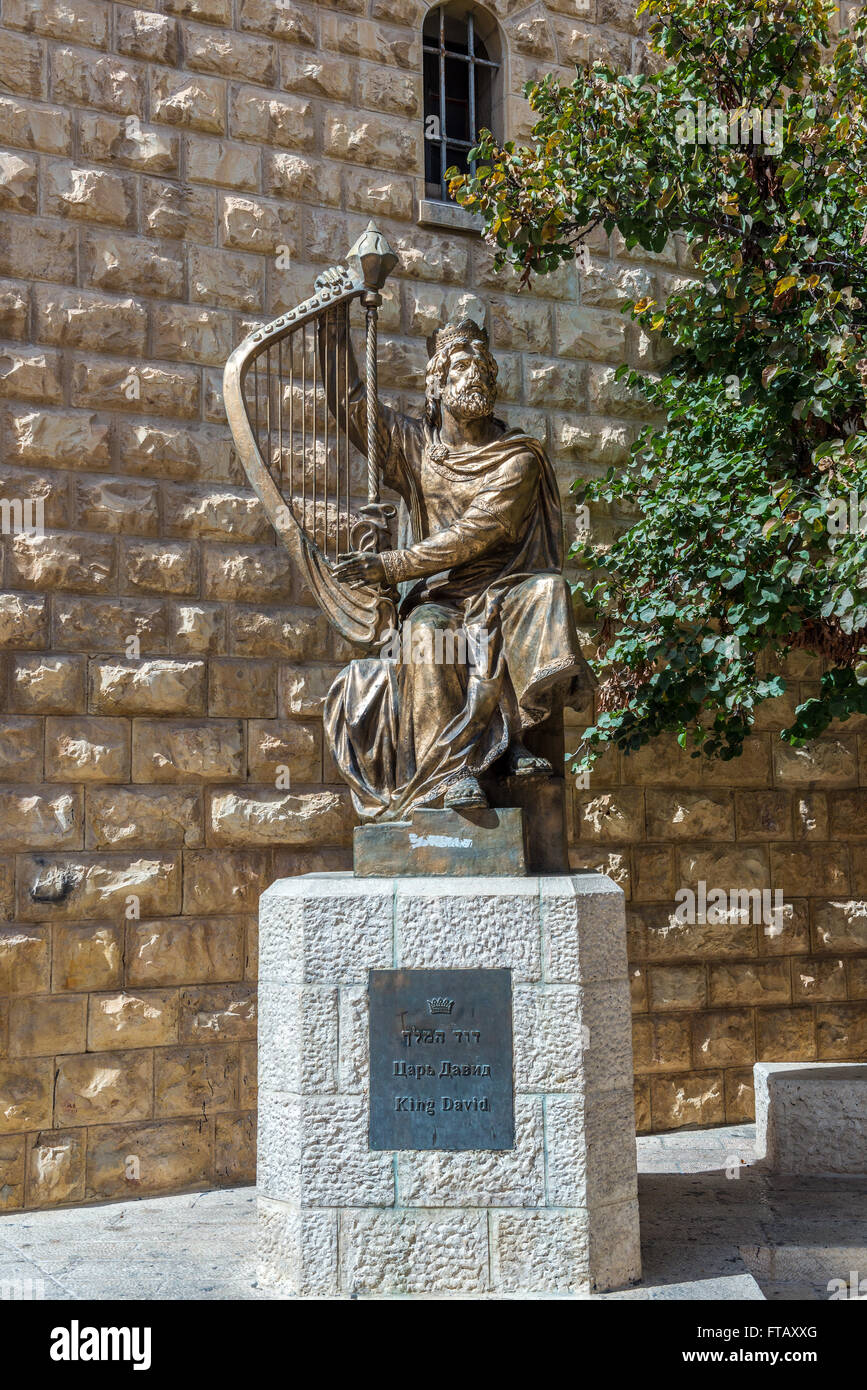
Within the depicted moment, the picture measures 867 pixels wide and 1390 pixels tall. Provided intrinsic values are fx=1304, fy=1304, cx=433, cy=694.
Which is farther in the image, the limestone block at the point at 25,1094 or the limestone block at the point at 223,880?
the limestone block at the point at 223,880

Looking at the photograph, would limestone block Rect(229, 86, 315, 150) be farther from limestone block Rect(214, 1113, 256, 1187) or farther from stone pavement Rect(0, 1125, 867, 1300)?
stone pavement Rect(0, 1125, 867, 1300)

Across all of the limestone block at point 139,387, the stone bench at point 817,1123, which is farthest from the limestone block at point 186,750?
the stone bench at point 817,1123

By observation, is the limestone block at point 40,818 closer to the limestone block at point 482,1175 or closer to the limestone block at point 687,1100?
the limestone block at point 482,1175

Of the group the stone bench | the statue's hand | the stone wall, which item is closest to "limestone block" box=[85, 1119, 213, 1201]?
the stone wall

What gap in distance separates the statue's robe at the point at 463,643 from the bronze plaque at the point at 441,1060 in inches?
22.6

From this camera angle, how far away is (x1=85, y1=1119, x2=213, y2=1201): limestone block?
18.1ft

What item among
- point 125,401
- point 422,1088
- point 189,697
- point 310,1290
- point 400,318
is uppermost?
point 400,318

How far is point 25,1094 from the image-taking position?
5391mm

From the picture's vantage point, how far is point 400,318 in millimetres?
6613

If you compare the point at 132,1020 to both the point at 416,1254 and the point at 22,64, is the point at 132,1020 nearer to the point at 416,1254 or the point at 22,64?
the point at 416,1254

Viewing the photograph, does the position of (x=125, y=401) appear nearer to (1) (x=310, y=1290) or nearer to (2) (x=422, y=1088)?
(2) (x=422, y=1088)

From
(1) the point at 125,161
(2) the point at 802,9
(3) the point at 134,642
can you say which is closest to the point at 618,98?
(2) the point at 802,9

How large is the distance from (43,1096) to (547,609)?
120 inches

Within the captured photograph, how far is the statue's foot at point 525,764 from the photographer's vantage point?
13.5 ft
